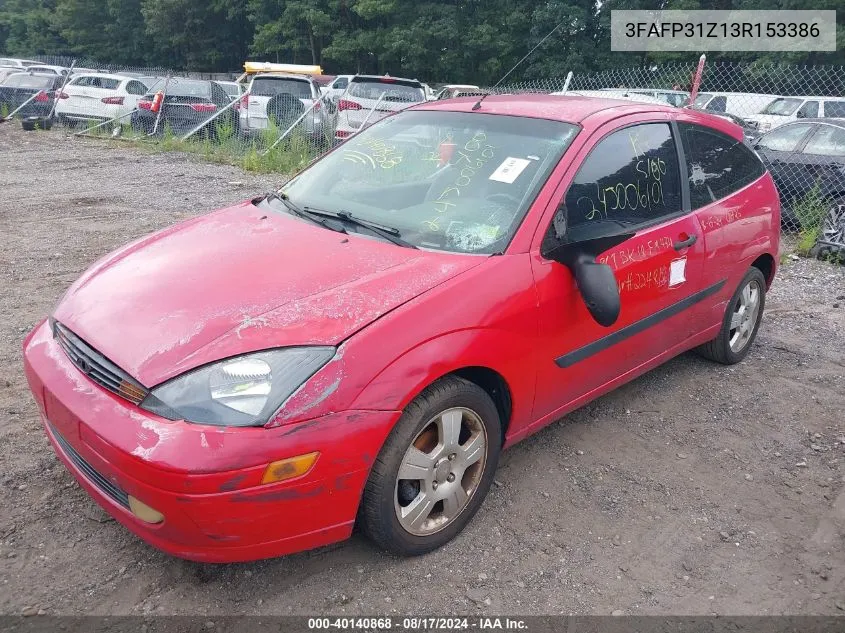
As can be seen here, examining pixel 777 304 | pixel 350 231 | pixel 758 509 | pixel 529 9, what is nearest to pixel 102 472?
pixel 350 231

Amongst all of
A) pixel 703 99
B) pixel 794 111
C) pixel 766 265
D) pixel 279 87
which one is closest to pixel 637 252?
pixel 766 265

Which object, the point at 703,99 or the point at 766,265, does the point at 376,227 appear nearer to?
the point at 766,265

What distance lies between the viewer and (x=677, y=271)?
3.69m

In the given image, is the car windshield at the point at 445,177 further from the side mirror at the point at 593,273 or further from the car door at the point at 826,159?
the car door at the point at 826,159

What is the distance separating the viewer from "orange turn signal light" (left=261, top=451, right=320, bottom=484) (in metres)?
2.19

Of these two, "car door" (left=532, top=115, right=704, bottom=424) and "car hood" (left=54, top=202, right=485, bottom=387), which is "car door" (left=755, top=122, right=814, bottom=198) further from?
"car hood" (left=54, top=202, right=485, bottom=387)

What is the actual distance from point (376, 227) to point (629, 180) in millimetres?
1320

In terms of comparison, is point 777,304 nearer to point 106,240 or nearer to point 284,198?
point 284,198

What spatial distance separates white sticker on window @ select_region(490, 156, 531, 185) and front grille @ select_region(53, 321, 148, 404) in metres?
1.79

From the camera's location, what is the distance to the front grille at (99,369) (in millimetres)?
2309

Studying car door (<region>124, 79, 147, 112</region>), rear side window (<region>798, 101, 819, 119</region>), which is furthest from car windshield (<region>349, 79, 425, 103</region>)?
rear side window (<region>798, 101, 819, 119</region>)

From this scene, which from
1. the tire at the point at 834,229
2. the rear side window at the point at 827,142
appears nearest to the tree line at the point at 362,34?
the rear side window at the point at 827,142

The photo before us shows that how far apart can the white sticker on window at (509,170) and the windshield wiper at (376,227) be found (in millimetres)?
539

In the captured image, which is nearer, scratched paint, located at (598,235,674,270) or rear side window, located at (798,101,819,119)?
scratched paint, located at (598,235,674,270)
